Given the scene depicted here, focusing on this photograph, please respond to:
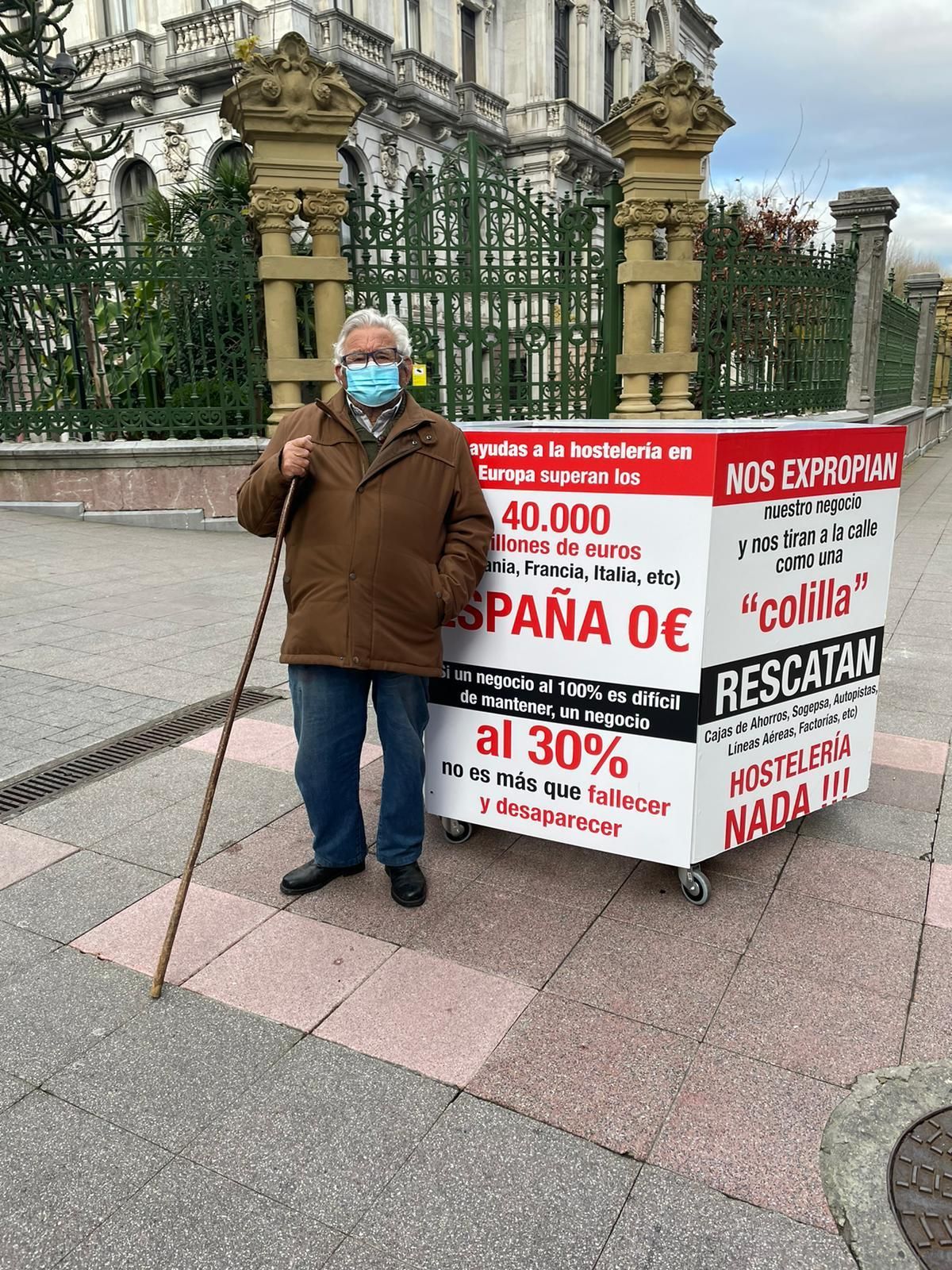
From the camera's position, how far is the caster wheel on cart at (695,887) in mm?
3254

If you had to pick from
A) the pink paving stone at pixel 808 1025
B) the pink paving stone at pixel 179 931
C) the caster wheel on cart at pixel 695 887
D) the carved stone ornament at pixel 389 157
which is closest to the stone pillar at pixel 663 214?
the caster wheel on cart at pixel 695 887

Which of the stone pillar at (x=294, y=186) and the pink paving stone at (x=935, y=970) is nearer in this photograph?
the pink paving stone at (x=935, y=970)

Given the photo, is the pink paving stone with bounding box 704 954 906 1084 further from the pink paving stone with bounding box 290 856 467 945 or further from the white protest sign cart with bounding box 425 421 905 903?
the pink paving stone with bounding box 290 856 467 945

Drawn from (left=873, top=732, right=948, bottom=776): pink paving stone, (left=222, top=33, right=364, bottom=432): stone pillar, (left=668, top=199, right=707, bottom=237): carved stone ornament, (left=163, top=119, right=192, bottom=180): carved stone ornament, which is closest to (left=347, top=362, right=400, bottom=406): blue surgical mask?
(left=873, top=732, right=948, bottom=776): pink paving stone

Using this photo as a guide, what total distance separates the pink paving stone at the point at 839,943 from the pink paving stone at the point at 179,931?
1.68 m

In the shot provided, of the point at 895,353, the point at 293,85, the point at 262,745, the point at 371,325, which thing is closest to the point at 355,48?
the point at 895,353

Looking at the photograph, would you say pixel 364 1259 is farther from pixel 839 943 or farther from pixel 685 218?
pixel 685 218

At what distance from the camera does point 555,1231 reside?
1999mm

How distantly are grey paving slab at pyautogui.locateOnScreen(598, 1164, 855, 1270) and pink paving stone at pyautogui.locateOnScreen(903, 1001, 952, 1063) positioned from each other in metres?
0.69

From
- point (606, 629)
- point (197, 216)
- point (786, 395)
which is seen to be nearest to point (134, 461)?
point (197, 216)

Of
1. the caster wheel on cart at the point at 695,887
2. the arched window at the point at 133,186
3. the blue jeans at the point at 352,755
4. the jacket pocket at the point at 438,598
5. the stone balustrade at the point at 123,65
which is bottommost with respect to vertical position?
the caster wheel on cart at the point at 695,887

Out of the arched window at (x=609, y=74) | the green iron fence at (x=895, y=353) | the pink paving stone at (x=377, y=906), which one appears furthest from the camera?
the arched window at (x=609, y=74)

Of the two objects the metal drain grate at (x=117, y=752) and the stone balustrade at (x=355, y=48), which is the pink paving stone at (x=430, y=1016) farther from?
the stone balustrade at (x=355, y=48)

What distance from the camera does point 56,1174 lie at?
7.09 ft
